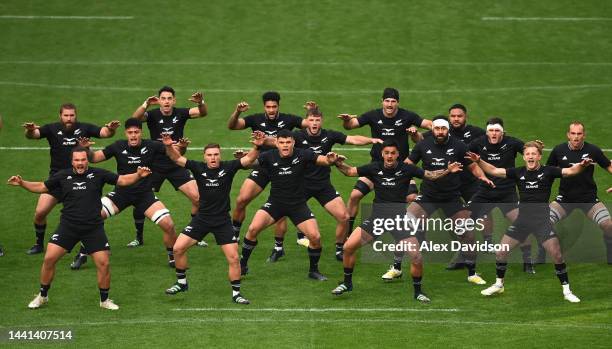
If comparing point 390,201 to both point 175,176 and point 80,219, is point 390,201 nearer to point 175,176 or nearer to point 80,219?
point 175,176

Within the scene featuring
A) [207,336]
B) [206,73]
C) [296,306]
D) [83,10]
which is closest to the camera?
[207,336]

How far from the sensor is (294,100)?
3262cm

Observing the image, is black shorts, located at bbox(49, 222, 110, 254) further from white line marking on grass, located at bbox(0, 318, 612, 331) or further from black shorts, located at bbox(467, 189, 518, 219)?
black shorts, located at bbox(467, 189, 518, 219)

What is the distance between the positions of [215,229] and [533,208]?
5539 mm

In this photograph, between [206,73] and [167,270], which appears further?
[206,73]

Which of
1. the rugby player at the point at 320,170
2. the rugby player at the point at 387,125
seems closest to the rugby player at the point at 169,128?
the rugby player at the point at 320,170

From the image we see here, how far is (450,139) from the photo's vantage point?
22969mm

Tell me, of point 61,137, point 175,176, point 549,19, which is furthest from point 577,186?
point 549,19

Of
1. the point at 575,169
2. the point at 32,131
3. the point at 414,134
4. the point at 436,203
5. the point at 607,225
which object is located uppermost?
the point at 414,134

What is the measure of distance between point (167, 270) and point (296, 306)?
3.12 meters

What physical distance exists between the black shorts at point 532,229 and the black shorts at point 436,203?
1.22 meters

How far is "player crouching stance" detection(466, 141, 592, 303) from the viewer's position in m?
22.0

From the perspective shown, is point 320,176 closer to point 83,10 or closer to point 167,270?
point 167,270

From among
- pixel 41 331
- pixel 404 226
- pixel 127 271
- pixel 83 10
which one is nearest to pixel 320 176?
pixel 404 226
